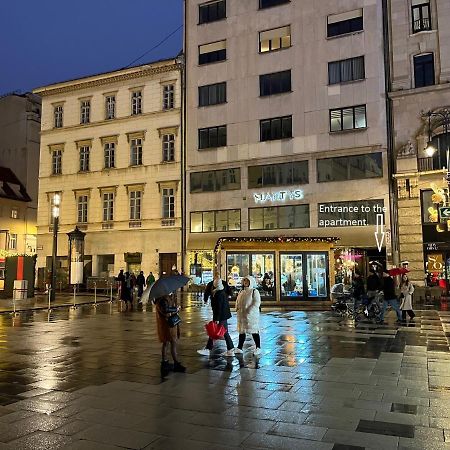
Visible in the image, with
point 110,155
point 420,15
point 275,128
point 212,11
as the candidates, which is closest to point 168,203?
point 110,155

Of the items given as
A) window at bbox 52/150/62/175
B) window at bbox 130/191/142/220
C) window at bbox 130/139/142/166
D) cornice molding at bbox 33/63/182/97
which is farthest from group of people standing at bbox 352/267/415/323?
window at bbox 52/150/62/175

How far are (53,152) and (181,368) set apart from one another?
37495 millimetres

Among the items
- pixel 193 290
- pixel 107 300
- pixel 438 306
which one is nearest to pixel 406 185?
pixel 438 306

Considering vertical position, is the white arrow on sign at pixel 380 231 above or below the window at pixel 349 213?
below

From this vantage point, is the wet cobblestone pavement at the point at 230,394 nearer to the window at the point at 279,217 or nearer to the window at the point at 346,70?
the window at the point at 279,217

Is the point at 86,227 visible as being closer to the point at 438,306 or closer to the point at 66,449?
the point at 438,306

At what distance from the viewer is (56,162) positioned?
42.3m

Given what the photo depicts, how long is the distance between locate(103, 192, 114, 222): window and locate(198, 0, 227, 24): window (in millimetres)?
15282

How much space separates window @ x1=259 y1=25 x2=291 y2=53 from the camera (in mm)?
35034

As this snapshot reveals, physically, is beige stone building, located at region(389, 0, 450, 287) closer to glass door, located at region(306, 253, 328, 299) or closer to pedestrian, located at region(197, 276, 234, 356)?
glass door, located at region(306, 253, 328, 299)

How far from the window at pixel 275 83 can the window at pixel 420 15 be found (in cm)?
856

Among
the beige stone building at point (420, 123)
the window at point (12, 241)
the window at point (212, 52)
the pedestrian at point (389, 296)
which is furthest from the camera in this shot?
the window at point (12, 241)

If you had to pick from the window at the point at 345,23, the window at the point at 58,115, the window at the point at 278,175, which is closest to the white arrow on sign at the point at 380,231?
the window at the point at 278,175

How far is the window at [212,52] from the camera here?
3709cm
